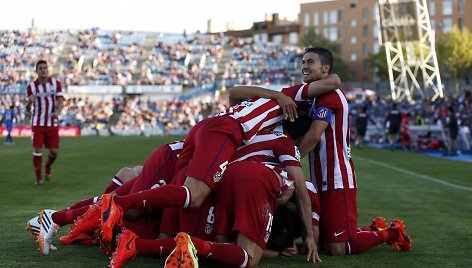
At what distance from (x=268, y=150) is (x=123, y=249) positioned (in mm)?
1611

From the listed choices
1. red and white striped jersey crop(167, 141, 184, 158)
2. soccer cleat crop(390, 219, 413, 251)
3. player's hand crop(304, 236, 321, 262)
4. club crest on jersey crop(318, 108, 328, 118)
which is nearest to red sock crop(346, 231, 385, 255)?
soccer cleat crop(390, 219, 413, 251)

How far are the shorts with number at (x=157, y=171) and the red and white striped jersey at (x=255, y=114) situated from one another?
0.69 meters

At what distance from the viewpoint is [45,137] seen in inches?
542

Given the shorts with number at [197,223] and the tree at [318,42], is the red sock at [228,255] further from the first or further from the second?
the tree at [318,42]

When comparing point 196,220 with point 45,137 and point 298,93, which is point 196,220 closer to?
point 298,93

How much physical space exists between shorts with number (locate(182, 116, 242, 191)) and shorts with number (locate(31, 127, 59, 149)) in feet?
27.8

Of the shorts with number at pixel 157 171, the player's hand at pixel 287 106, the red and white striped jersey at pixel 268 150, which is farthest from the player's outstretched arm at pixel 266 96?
the shorts with number at pixel 157 171

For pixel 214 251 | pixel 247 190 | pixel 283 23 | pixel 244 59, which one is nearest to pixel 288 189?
pixel 247 190

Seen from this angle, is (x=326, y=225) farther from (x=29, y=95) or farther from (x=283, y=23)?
(x=283, y=23)

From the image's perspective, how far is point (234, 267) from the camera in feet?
17.3

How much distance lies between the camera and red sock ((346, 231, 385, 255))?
6.21 metres

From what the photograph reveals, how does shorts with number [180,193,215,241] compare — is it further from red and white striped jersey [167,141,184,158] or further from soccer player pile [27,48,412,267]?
red and white striped jersey [167,141,184,158]

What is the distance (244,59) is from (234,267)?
61.9 metres

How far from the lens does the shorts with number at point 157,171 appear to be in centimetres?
604
